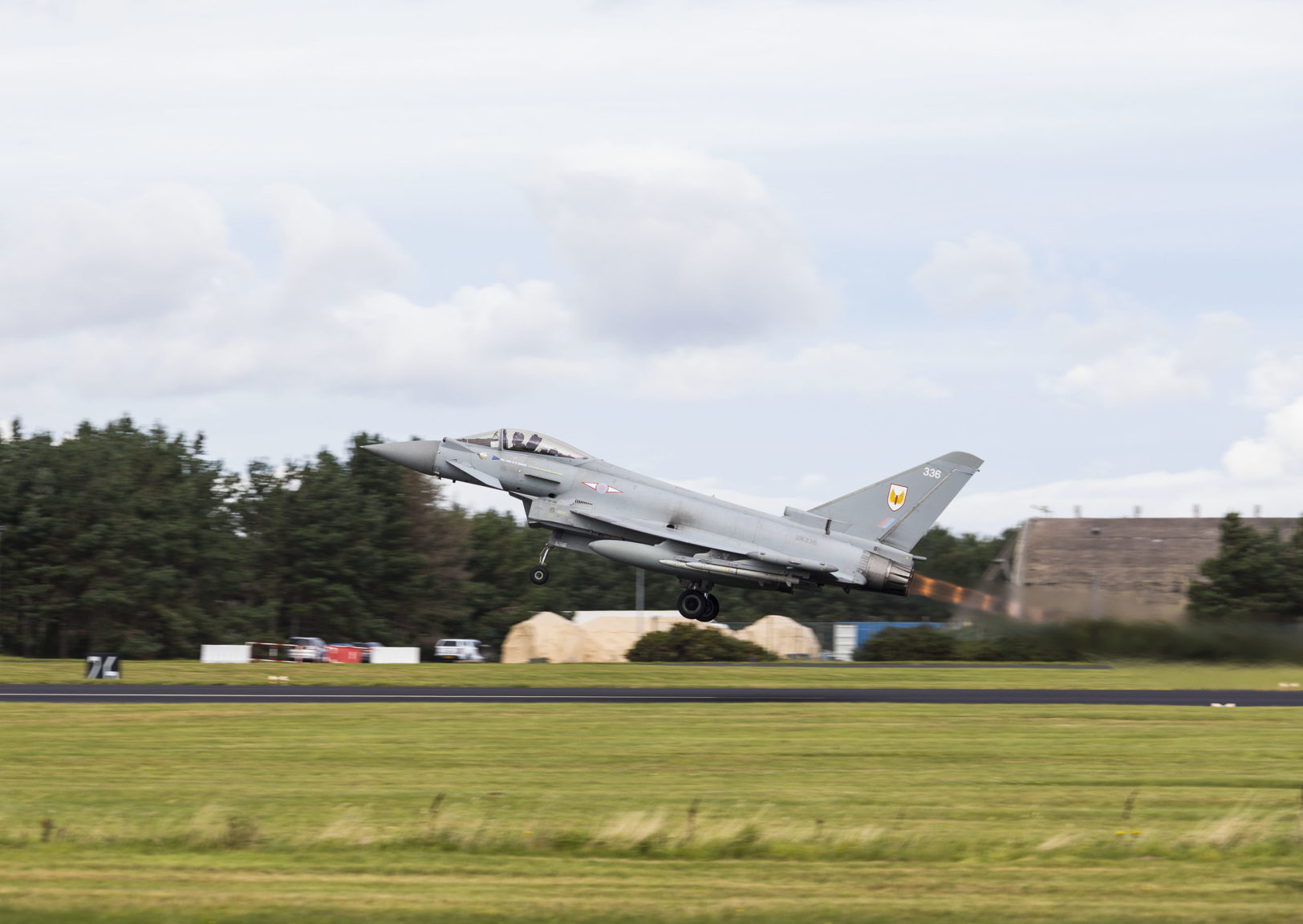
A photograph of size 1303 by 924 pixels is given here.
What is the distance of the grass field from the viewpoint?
14836mm

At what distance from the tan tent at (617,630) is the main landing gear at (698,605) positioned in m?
24.0

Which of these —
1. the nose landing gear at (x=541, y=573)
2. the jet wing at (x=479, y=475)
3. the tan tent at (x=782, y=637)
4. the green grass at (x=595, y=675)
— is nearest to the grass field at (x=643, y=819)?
the nose landing gear at (x=541, y=573)

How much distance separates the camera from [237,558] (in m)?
97.5

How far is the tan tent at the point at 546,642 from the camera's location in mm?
70812

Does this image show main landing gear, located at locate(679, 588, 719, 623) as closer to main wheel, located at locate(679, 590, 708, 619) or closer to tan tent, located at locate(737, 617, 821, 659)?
main wheel, located at locate(679, 590, 708, 619)

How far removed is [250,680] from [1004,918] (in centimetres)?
3757

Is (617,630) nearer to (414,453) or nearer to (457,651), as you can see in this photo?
(457,651)

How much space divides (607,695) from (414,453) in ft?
31.2

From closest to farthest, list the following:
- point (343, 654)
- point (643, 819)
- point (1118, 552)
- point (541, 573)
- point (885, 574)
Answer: point (643, 819) → point (541, 573) → point (885, 574) → point (343, 654) → point (1118, 552)

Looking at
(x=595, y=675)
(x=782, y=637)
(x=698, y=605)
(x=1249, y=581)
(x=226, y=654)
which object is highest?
(x=1249, y=581)

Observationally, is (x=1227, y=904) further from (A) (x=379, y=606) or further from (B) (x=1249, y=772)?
(A) (x=379, y=606)

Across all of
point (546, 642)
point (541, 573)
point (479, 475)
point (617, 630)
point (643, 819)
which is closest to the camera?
point (643, 819)

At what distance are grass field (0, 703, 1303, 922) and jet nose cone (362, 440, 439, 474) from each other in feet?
29.8

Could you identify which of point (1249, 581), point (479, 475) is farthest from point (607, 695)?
point (1249, 581)
